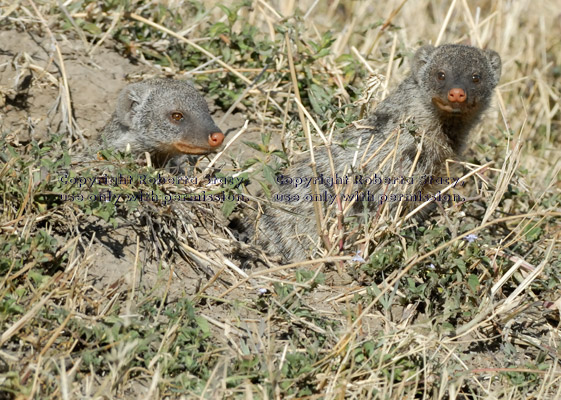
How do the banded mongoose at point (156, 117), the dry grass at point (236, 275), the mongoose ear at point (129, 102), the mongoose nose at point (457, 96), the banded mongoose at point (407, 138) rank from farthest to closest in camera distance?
1. the mongoose ear at point (129, 102)
2. the banded mongoose at point (156, 117)
3. the banded mongoose at point (407, 138)
4. the mongoose nose at point (457, 96)
5. the dry grass at point (236, 275)

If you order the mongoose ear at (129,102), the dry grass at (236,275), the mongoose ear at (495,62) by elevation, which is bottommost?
the dry grass at (236,275)

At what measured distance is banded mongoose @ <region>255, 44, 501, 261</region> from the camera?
3523mm

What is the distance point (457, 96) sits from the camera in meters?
3.38

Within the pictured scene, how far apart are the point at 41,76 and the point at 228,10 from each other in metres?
1.17

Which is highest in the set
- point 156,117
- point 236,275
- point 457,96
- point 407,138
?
point 457,96

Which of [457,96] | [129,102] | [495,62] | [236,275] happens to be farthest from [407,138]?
[129,102]

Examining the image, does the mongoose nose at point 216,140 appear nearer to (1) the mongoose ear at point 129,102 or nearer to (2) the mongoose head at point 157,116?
(2) the mongoose head at point 157,116

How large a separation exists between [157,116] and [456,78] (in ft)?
5.19

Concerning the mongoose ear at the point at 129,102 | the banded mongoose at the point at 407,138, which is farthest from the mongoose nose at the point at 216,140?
the mongoose ear at the point at 129,102

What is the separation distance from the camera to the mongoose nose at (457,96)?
3.38 meters

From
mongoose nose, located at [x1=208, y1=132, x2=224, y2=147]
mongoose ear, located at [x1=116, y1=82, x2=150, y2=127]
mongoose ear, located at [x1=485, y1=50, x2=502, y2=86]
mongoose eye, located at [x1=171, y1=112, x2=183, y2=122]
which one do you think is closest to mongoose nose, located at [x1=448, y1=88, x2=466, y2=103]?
mongoose ear, located at [x1=485, y1=50, x2=502, y2=86]

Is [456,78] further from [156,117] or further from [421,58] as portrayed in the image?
[156,117]

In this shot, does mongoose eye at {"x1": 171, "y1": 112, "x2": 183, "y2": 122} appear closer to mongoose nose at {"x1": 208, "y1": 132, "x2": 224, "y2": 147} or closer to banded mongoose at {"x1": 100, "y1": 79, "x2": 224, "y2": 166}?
banded mongoose at {"x1": 100, "y1": 79, "x2": 224, "y2": 166}

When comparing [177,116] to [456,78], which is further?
[177,116]
